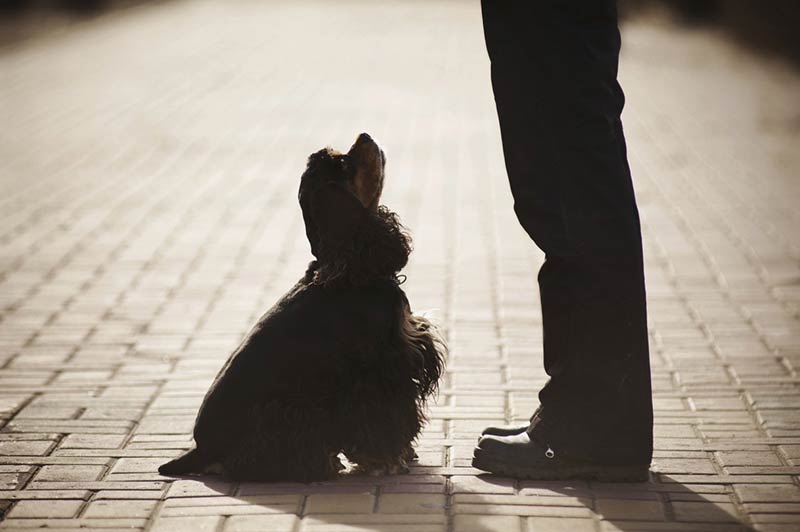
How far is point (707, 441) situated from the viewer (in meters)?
3.81

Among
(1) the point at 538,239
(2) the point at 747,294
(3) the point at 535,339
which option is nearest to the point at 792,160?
(2) the point at 747,294

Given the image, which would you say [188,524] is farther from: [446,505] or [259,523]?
[446,505]

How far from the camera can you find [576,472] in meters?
3.40

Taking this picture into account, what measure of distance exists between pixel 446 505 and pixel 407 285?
115 inches

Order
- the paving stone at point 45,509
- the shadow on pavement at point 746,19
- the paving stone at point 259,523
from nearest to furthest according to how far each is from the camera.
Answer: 1. the paving stone at point 259,523
2. the paving stone at point 45,509
3. the shadow on pavement at point 746,19

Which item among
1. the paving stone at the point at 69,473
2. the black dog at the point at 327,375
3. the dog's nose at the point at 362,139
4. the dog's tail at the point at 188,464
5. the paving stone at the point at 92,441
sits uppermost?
the dog's nose at the point at 362,139

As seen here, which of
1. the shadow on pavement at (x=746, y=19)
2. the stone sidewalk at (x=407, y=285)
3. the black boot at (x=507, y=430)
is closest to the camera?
the stone sidewalk at (x=407, y=285)

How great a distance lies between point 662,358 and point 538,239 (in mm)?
1760

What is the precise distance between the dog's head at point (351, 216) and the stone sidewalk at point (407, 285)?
678 millimetres

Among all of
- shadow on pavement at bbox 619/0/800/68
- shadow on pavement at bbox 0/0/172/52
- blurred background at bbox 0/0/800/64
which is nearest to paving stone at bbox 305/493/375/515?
shadow on pavement at bbox 619/0/800/68

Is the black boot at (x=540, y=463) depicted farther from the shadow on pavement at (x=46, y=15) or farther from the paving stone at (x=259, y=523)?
the shadow on pavement at (x=46, y=15)

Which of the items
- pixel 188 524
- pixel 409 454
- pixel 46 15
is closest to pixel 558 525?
pixel 409 454

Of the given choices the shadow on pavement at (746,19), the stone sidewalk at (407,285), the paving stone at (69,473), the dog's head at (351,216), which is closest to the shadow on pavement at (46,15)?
the stone sidewalk at (407,285)

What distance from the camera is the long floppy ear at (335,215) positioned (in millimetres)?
3207
